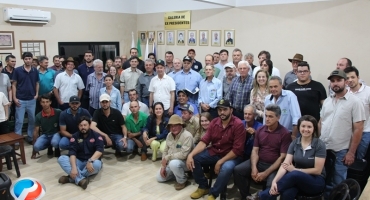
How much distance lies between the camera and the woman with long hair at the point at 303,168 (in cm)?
290

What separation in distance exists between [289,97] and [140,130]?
2546 mm

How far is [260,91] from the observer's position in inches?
158

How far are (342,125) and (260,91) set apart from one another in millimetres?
1182

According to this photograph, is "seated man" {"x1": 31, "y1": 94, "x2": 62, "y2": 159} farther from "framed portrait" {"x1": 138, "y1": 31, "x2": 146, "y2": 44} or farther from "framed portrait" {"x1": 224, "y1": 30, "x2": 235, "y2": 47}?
"framed portrait" {"x1": 138, "y1": 31, "x2": 146, "y2": 44}

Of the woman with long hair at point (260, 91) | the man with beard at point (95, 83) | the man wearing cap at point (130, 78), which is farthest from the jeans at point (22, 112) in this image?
the woman with long hair at point (260, 91)

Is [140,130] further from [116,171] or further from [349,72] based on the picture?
[349,72]

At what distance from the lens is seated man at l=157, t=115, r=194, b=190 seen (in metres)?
3.88

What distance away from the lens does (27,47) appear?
7188mm

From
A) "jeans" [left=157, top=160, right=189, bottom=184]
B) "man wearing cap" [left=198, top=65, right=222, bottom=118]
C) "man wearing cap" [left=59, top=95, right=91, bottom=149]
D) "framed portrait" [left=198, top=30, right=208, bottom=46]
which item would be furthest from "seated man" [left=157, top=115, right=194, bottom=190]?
"framed portrait" [left=198, top=30, right=208, bottom=46]

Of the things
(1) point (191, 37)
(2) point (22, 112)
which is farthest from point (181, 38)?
(2) point (22, 112)

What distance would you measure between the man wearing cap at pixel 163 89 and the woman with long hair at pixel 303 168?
2.55 m

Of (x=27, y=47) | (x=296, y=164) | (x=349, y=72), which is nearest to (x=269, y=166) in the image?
(x=296, y=164)

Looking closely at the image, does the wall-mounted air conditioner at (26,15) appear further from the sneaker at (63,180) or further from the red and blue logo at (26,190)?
the red and blue logo at (26,190)

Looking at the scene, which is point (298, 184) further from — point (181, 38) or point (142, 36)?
point (142, 36)
